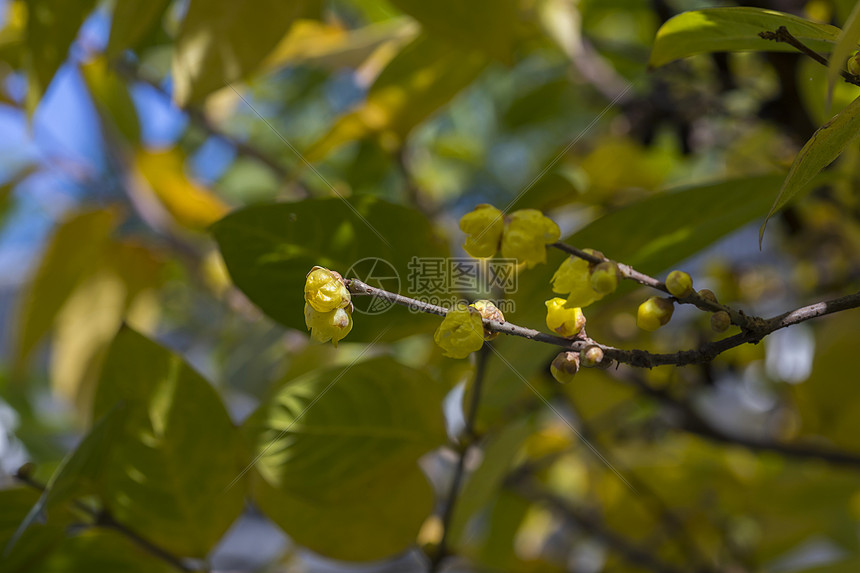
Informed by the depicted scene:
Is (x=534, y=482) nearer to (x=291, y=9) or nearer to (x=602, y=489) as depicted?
(x=602, y=489)

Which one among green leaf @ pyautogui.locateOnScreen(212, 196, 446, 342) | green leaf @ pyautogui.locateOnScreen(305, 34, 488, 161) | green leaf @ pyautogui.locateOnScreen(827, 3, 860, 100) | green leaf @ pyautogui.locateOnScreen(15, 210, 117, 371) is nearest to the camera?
green leaf @ pyautogui.locateOnScreen(827, 3, 860, 100)

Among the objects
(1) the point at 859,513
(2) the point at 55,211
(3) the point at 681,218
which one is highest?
(3) the point at 681,218

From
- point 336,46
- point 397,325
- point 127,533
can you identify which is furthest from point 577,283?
point 336,46

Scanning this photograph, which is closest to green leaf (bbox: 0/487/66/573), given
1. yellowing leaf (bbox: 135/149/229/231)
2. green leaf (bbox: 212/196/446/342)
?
green leaf (bbox: 212/196/446/342)

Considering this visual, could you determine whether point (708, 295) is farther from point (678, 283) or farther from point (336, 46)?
point (336, 46)

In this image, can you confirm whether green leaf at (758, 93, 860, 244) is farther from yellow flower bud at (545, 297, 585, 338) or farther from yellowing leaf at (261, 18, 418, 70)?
yellowing leaf at (261, 18, 418, 70)

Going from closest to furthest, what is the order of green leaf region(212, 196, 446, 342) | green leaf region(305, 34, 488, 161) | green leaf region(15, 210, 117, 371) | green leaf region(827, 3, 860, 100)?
green leaf region(827, 3, 860, 100), green leaf region(212, 196, 446, 342), green leaf region(305, 34, 488, 161), green leaf region(15, 210, 117, 371)

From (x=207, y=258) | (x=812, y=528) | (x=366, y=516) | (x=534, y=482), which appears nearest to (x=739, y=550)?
(x=812, y=528)
